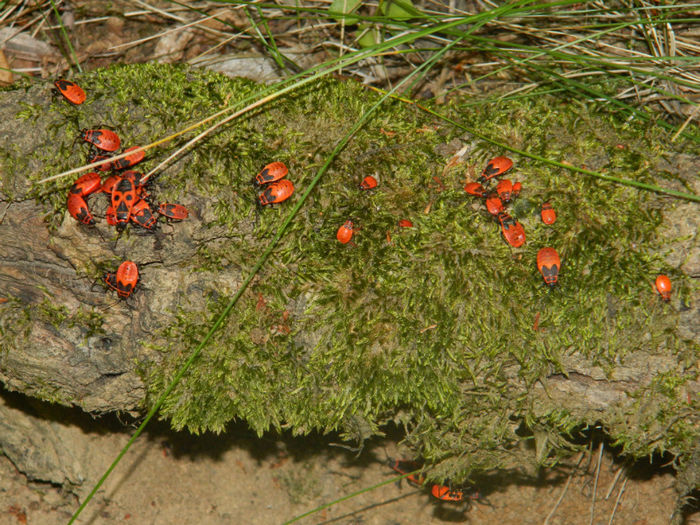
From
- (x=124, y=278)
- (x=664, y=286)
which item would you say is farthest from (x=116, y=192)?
(x=664, y=286)

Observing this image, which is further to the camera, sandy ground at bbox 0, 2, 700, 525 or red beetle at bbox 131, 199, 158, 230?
sandy ground at bbox 0, 2, 700, 525

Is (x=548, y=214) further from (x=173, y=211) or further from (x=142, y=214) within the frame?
(x=142, y=214)

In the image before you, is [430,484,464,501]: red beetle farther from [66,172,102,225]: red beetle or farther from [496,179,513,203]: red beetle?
[66,172,102,225]: red beetle

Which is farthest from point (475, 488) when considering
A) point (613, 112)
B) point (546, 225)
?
point (613, 112)

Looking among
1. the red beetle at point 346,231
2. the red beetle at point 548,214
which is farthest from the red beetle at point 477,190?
the red beetle at point 346,231

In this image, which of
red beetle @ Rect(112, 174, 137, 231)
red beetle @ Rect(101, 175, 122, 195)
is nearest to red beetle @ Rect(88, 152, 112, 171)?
red beetle @ Rect(101, 175, 122, 195)

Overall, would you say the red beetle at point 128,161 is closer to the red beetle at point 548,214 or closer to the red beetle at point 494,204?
the red beetle at point 494,204
